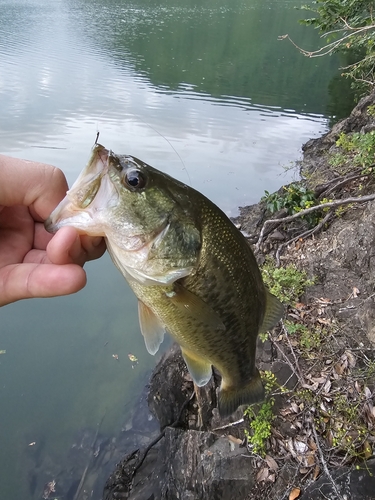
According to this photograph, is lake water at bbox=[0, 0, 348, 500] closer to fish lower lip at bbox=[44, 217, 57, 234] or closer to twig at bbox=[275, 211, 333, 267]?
twig at bbox=[275, 211, 333, 267]

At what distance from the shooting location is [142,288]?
6.36 ft

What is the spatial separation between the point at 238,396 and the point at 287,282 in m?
3.01

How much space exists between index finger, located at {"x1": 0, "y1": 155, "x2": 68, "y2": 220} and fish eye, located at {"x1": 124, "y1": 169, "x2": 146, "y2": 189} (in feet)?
1.57

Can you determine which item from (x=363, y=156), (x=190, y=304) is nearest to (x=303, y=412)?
(x=190, y=304)

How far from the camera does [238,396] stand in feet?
8.15

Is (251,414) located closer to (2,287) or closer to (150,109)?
(2,287)

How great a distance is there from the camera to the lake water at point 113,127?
5.71m

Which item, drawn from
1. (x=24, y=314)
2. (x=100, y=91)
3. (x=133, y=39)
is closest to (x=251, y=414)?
(x=24, y=314)

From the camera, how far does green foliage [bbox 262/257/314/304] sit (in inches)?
201

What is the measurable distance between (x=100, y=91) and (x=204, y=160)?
937 centimetres

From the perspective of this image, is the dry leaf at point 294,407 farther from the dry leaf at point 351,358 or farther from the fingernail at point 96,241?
the fingernail at point 96,241

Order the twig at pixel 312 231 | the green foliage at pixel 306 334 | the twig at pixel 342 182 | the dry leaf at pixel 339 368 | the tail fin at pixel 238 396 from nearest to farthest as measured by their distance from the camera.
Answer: the tail fin at pixel 238 396 → the dry leaf at pixel 339 368 → the green foliage at pixel 306 334 → the twig at pixel 312 231 → the twig at pixel 342 182

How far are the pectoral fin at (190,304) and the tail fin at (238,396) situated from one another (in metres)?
0.78

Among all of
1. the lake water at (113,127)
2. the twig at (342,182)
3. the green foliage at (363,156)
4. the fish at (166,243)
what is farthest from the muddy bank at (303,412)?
the fish at (166,243)
